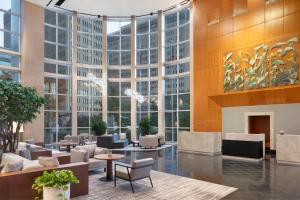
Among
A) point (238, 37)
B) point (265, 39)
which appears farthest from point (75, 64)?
point (265, 39)

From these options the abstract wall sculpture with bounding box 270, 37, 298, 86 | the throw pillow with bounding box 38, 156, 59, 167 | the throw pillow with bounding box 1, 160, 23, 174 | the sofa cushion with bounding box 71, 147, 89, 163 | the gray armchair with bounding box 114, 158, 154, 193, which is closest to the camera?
the throw pillow with bounding box 1, 160, 23, 174

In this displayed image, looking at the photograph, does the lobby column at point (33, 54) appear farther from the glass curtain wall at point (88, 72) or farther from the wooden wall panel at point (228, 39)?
the wooden wall panel at point (228, 39)

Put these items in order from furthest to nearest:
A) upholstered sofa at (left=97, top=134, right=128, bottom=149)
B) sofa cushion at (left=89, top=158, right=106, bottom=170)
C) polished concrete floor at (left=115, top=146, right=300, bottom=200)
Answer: upholstered sofa at (left=97, top=134, right=128, bottom=149), sofa cushion at (left=89, top=158, right=106, bottom=170), polished concrete floor at (left=115, top=146, right=300, bottom=200)

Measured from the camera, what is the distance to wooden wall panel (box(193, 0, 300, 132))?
1122 cm

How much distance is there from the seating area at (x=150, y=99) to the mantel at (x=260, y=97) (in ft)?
0.25

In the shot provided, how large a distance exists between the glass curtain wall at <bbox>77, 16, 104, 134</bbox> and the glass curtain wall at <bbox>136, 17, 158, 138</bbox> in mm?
2749

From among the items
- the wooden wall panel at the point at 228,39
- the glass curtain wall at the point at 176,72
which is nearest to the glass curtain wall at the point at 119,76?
the glass curtain wall at the point at 176,72

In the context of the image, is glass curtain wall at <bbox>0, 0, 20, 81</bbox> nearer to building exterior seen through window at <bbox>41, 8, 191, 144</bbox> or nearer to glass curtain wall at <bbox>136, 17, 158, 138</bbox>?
building exterior seen through window at <bbox>41, 8, 191, 144</bbox>

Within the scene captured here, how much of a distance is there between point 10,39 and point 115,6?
662cm

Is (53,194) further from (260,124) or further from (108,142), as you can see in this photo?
(260,124)

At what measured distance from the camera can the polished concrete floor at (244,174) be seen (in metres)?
6.30

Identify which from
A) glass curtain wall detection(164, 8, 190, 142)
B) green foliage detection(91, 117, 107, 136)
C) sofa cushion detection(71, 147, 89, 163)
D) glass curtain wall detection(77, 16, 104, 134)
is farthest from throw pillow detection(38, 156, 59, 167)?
glass curtain wall detection(77, 16, 104, 134)

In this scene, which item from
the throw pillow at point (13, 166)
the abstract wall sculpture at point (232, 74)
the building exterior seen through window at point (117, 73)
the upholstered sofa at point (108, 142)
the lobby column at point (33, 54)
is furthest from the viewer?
the building exterior seen through window at point (117, 73)

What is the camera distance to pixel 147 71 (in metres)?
18.9
